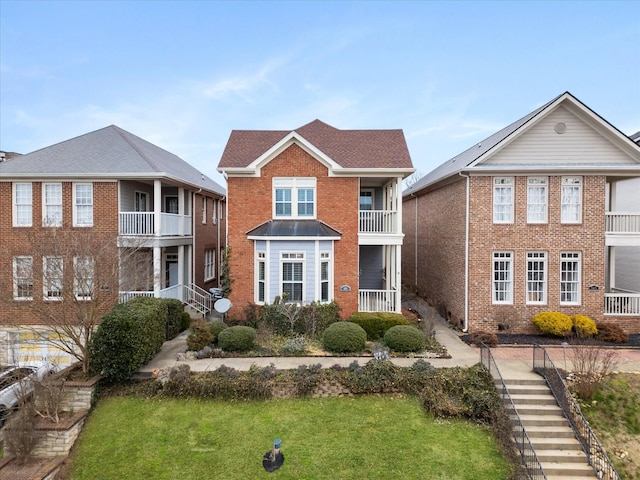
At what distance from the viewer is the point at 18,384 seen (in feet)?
32.0

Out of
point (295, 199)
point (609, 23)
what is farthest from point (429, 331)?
point (609, 23)

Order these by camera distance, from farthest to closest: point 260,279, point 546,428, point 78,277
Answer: point 260,279
point 78,277
point 546,428

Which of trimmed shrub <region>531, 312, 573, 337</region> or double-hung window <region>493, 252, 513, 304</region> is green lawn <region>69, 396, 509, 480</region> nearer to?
trimmed shrub <region>531, 312, 573, 337</region>

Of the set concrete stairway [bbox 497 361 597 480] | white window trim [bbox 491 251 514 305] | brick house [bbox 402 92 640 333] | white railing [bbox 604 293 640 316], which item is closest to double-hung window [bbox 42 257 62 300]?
concrete stairway [bbox 497 361 597 480]

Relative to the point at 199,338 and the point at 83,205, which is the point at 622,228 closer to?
the point at 199,338

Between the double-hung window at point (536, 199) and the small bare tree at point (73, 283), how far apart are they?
654 inches

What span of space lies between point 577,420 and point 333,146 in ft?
45.0

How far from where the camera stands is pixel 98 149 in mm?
16984

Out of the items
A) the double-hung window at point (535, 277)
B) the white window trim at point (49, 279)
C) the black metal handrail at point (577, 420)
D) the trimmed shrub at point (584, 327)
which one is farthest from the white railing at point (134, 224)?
the trimmed shrub at point (584, 327)

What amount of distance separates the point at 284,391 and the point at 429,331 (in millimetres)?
6474

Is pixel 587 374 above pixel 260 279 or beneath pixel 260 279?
beneath

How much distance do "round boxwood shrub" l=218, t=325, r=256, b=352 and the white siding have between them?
12.1 m

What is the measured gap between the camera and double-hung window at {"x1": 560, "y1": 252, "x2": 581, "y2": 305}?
49.3ft

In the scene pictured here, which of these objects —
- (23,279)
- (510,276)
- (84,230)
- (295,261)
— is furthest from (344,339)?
(84,230)
